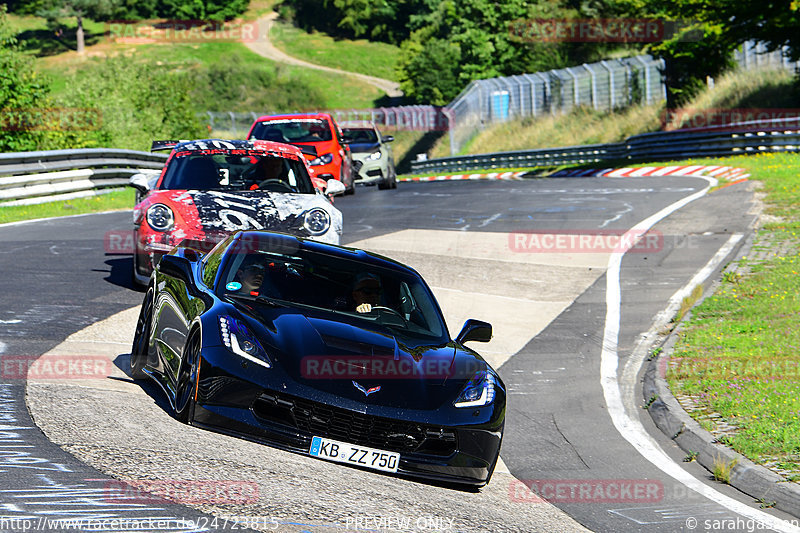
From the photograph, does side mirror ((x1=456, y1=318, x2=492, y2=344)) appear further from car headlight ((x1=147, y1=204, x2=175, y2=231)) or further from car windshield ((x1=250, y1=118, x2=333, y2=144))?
car windshield ((x1=250, y1=118, x2=333, y2=144))

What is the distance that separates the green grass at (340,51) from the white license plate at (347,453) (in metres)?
106

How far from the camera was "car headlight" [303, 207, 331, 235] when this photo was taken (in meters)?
12.0

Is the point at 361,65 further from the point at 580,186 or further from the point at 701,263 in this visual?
the point at 701,263

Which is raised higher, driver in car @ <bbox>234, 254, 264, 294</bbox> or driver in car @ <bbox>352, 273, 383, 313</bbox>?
driver in car @ <bbox>234, 254, 264, 294</bbox>

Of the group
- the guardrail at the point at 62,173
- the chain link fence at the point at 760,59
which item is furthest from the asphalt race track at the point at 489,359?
the chain link fence at the point at 760,59

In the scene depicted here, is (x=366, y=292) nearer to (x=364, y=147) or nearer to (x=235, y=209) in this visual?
(x=235, y=209)

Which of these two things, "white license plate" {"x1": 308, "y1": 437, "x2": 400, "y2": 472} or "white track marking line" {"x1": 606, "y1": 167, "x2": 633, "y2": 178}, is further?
"white track marking line" {"x1": 606, "y1": 167, "x2": 633, "y2": 178}

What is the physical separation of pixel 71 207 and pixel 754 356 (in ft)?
57.2

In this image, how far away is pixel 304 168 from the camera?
43.1ft

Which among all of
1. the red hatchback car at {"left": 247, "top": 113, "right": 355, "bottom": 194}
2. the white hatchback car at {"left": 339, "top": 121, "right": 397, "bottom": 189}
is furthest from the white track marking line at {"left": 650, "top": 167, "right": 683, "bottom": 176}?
the red hatchback car at {"left": 247, "top": 113, "right": 355, "bottom": 194}

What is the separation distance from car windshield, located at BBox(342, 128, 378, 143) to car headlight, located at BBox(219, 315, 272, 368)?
20783mm

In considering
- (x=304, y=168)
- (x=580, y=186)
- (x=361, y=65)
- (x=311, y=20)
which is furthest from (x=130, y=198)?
(x=311, y=20)

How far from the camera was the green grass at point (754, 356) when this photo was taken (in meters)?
8.71

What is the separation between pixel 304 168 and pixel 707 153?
24.5m
